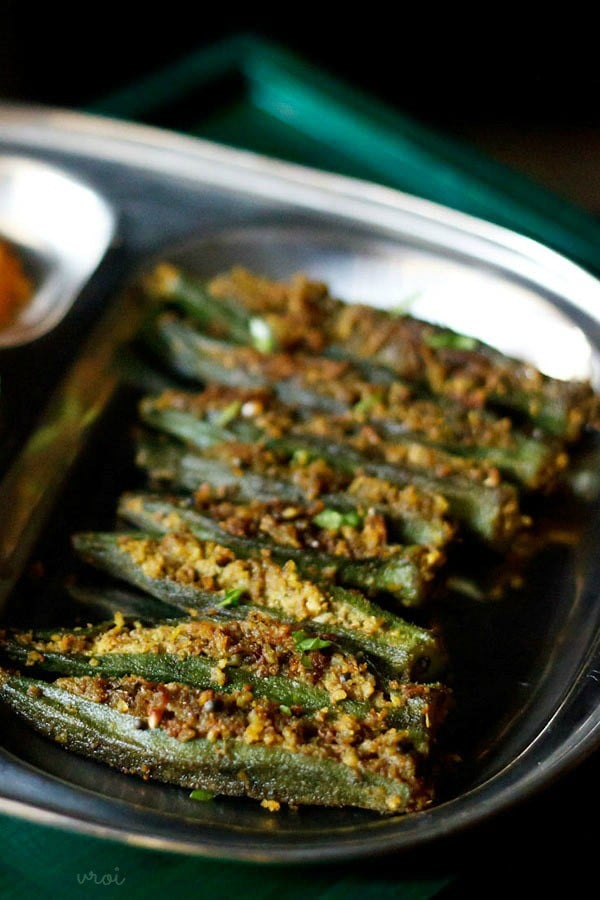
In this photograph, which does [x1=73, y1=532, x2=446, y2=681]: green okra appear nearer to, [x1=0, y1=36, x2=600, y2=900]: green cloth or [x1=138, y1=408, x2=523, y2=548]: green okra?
[x1=138, y1=408, x2=523, y2=548]: green okra

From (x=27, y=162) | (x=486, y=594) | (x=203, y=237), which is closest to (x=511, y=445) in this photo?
(x=486, y=594)

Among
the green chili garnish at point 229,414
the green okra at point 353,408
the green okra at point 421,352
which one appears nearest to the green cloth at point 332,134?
the green okra at point 421,352

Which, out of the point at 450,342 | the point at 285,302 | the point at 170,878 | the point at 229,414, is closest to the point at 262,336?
the point at 285,302

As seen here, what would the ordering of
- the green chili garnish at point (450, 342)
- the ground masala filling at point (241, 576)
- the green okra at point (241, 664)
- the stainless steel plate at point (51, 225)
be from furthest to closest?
1. the stainless steel plate at point (51, 225)
2. the green chili garnish at point (450, 342)
3. the ground masala filling at point (241, 576)
4. the green okra at point (241, 664)

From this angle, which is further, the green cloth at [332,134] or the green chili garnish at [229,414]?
the green cloth at [332,134]

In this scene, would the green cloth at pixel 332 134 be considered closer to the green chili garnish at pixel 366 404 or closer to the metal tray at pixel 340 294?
the metal tray at pixel 340 294

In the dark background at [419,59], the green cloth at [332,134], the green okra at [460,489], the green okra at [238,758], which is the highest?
the dark background at [419,59]

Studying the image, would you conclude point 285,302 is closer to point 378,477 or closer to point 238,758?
point 378,477
